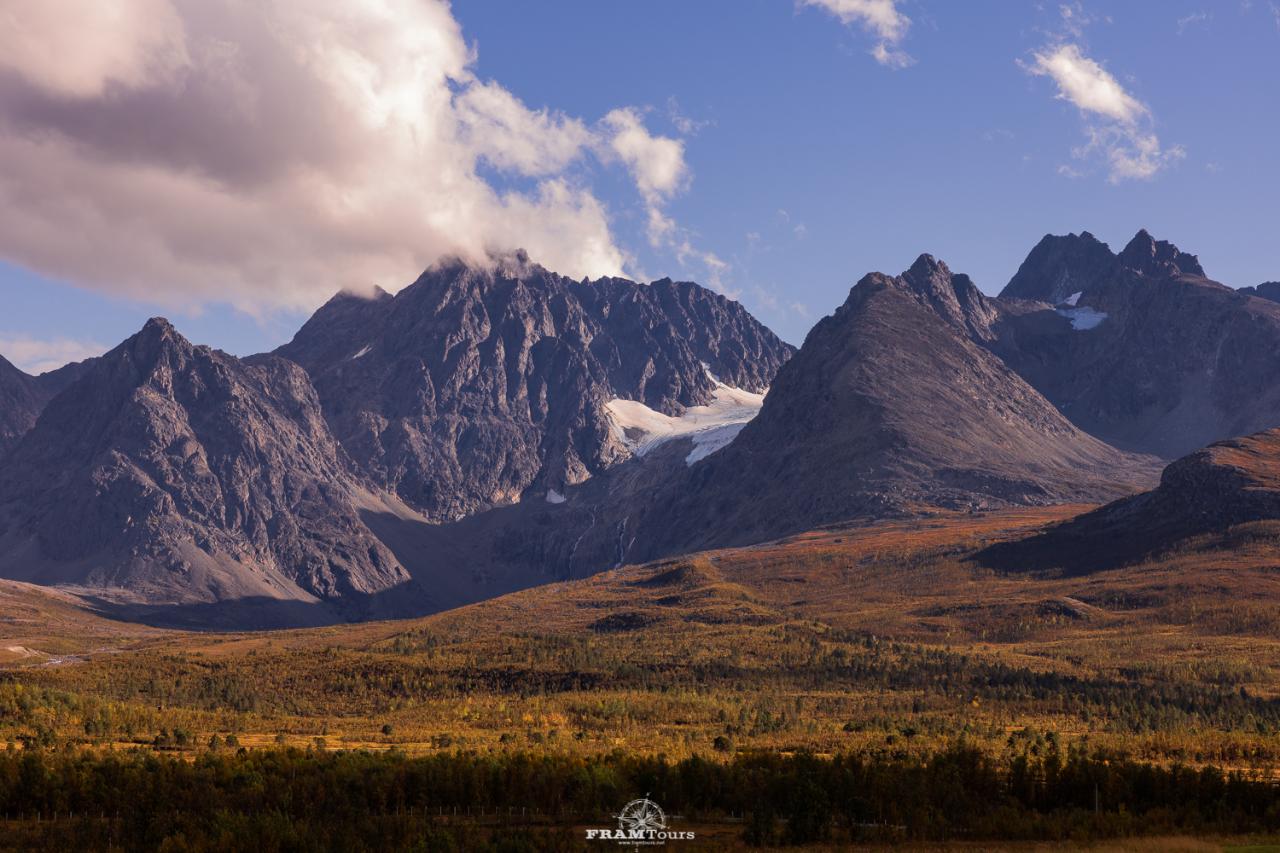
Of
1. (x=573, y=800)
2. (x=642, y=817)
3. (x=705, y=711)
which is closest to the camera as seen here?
(x=642, y=817)

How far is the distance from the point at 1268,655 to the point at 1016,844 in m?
135

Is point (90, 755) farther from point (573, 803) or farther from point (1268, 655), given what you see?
point (1268, 655)

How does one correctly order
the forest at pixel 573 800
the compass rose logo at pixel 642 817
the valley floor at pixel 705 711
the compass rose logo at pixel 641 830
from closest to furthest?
the compass rose logo at pixel 641 830 < the forest at pixel 573 800 < the compass rose logo at pixel 642 817 < the valley floor at pixel 705 711

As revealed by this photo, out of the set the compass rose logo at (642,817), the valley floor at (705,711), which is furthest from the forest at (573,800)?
the valley floor at (705,711)

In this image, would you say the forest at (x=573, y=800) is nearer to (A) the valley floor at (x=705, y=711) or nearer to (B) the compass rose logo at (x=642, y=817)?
(B) the compass rose logo at (x=642, y=817)

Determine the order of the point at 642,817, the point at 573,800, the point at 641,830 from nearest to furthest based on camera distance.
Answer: the point at 641,830 < the point at 642,817 < the point at 573,800

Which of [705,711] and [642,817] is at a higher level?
[705,711]

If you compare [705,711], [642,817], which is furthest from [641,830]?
[705,711]

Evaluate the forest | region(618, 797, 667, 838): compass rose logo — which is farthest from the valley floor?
region(618, 797, 667, 838): compass rose logo

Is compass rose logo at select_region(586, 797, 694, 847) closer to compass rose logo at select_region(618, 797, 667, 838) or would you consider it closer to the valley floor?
compass rose logo at select_region(618, 797, 667, 838)

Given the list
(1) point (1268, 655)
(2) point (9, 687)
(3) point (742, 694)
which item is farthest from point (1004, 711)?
(2) point (9, 687)

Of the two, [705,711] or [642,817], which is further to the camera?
[705,711]

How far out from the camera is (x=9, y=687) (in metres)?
165

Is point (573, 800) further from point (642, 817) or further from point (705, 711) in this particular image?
point (705, 711)
